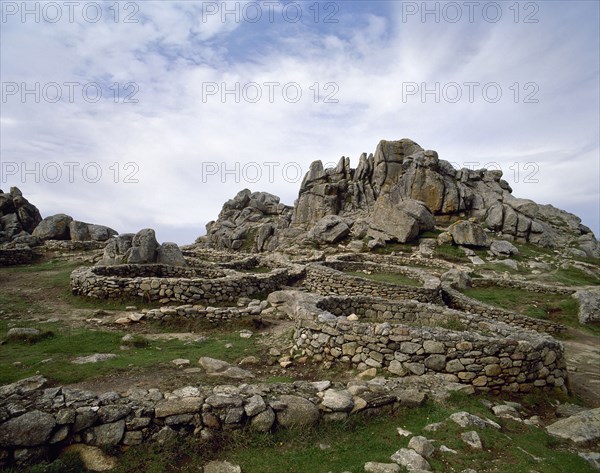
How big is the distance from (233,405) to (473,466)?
459 cm

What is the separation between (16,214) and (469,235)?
6610 centimetres

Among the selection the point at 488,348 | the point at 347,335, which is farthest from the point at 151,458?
the point at 488,348

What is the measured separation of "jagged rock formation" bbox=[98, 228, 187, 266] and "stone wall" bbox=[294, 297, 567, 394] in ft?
58.8

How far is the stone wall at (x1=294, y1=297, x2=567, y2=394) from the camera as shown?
9758 millimetres

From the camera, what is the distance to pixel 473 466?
624 cm

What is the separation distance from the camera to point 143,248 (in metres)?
25.6

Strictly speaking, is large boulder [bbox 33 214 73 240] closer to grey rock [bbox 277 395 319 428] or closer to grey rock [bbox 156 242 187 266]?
grey rock [bbox 156 242 187 266]

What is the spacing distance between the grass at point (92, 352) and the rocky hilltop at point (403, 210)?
119ft

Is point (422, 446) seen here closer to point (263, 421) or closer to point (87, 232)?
point (263, 421)

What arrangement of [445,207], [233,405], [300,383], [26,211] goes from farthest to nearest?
[445,207] < [26,211] < [300,383] < [233,405]

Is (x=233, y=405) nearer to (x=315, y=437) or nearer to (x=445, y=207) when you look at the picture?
(x=315, y=437)

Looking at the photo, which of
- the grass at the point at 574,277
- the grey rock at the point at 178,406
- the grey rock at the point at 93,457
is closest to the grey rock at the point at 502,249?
the grass at the point at 574,277

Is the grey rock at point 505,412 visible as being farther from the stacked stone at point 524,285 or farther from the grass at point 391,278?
the stacked stone at point 524,285

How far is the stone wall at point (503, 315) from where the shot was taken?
19125 mm
